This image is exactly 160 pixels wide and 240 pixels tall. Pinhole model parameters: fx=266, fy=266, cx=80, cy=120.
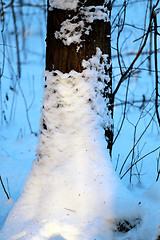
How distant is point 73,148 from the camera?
1560 millimetres

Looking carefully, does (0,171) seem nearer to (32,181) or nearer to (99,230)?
(32,181)

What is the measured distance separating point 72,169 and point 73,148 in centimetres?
12

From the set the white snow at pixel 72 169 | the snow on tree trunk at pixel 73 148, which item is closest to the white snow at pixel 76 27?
the snow on tree trunk at pixel 73 148

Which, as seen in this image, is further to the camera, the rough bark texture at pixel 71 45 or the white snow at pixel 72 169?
the rough bark texture at pixel 71 45

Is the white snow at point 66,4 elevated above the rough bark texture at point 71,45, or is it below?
above

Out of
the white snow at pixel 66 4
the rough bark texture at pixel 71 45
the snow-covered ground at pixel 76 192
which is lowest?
the snow-covered ground at pixel 76 192

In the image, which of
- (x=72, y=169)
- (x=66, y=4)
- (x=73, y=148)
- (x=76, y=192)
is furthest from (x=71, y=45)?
(x=76, y=192)

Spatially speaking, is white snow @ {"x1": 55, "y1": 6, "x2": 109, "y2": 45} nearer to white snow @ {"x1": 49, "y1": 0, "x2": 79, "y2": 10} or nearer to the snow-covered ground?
white snow @ {"x1": 49, "y1": 0, "x2": 79, "y2": 10}

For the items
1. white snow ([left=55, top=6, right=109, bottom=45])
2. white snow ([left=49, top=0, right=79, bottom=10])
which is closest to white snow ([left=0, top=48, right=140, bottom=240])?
white snow ([left=55, top=6, right=109, bottom=45])

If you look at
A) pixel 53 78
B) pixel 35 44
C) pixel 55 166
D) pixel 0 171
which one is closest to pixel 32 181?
pixel 55 166

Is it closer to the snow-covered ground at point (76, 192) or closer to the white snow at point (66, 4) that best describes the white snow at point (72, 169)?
the snow-covered ground at point (76, 192)

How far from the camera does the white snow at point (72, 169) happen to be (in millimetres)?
1402

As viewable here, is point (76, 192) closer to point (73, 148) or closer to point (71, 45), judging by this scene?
point (73, 148)

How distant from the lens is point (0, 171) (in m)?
2.53
